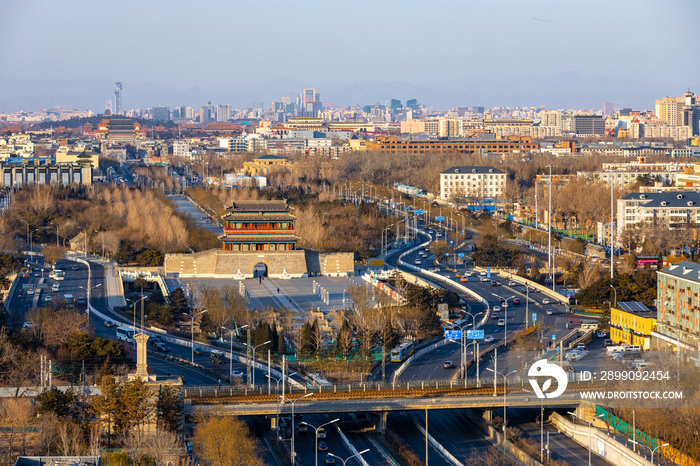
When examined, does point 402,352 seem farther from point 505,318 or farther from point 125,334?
point 125,334

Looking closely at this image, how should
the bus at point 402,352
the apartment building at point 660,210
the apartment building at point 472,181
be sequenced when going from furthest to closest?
the apartment building at point 472,181 < the apartment building at point 660,210 < the bus at point 402,352

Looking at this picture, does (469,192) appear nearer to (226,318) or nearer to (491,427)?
(226,318)

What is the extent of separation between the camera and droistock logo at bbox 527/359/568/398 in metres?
22.5

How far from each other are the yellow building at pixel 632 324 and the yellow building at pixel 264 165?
54207 mm

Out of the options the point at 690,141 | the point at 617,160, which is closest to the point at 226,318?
the point at 617,160

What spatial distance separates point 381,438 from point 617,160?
6634cm

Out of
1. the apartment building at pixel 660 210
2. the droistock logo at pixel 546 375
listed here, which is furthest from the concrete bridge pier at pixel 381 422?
the apartment building at pixel 660 210

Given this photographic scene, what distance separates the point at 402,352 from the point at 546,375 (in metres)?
5.23

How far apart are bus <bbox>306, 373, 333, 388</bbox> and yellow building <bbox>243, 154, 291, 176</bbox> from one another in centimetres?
5817

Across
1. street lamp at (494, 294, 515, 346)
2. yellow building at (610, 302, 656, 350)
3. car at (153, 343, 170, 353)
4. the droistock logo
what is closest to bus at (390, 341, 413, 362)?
street lamp at (494, 294, 515, 346)

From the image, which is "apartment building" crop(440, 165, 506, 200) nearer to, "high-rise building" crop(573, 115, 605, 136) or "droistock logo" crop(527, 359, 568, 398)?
"droistock logo" crop(527, 359, 568, 398)

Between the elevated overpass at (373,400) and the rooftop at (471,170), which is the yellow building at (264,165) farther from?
the elevated overpass at (373,400)

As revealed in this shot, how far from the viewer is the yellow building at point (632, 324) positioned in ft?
94.0

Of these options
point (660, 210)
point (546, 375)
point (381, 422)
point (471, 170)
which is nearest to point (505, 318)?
point (546, 375)
